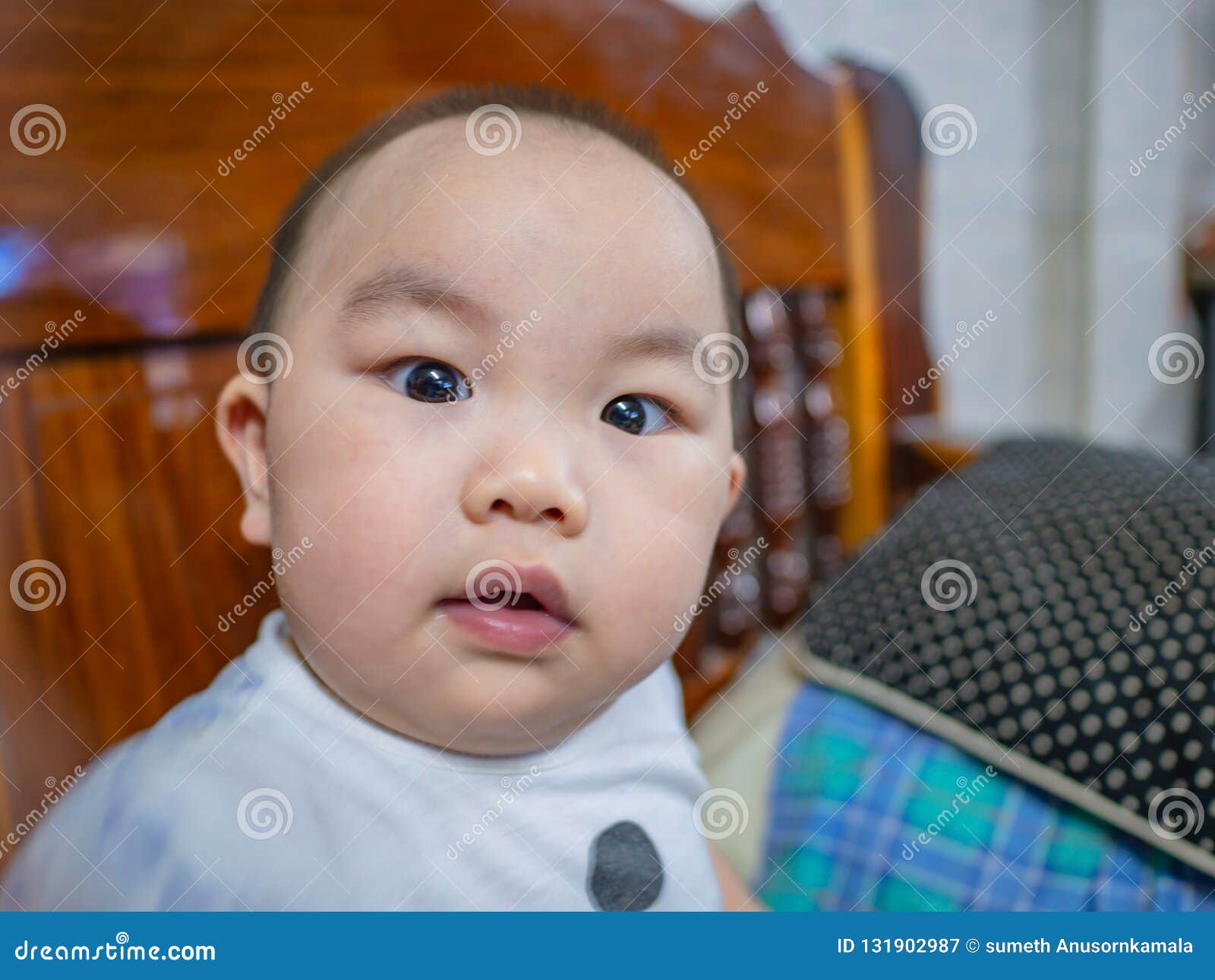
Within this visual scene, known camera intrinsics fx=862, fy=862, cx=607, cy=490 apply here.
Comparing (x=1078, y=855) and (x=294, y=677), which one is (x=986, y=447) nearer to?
(x=1078, y=855)

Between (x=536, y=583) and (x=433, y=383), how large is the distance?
90 mm

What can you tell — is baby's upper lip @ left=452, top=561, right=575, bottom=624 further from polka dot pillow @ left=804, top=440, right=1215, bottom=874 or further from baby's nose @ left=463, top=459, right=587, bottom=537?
polka dot pillow @ left=804, top=440, right=1215, bottom=874

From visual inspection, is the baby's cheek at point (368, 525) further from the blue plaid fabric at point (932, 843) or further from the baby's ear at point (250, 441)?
the blue plaid fabric at point (932, 843)

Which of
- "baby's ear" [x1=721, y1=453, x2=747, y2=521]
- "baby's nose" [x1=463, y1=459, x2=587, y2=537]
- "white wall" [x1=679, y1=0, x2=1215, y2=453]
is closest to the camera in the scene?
"baby's nose" [x1=463, y1=459, x2=587, y2=537]

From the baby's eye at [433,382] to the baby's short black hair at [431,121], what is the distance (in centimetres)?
8

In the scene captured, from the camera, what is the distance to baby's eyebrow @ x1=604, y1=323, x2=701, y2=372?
0.35 m

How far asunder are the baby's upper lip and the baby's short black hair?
0.16 meters

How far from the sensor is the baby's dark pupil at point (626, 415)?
36 centimetres

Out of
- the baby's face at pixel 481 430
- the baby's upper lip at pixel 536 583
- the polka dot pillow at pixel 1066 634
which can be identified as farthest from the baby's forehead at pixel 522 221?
the polka dot pillow at pixel 1066 634

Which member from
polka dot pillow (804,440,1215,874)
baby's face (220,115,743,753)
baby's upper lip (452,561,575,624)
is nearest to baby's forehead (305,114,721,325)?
baby's face (220,115,743,753)

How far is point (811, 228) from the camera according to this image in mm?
855

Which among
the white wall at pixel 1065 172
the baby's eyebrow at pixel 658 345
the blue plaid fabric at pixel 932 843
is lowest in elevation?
the blue plaid fabric at pixel 932 843

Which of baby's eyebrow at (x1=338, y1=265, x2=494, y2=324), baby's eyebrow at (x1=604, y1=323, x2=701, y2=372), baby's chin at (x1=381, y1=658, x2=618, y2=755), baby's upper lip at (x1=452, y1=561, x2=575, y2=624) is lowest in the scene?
baby's chin at (x1=381, y1=658, x2=618, y2=755)

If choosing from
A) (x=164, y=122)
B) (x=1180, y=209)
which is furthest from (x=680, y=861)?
(x=1180, y=209)
